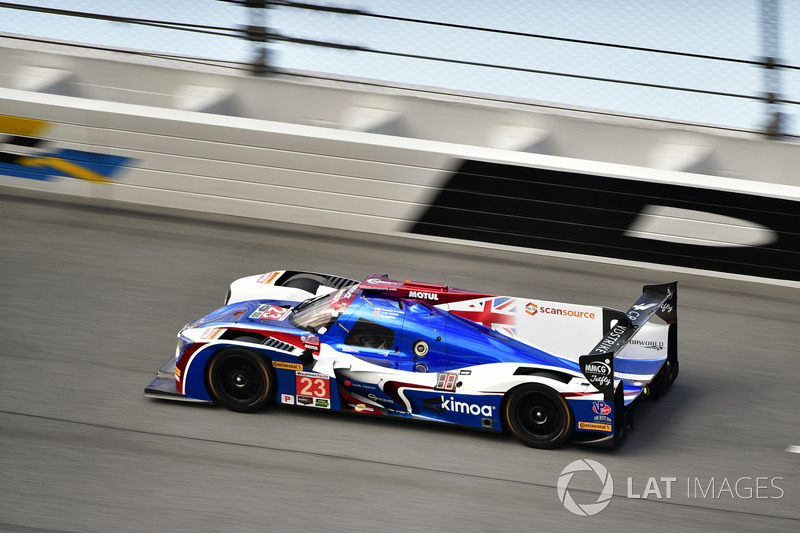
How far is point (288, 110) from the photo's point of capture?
12.5 metres

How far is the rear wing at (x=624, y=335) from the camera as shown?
680 cm

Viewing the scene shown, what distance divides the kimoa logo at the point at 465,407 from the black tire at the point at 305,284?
2098mm

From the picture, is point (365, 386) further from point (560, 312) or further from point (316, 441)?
point (560, 312)

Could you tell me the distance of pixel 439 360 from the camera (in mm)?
7355

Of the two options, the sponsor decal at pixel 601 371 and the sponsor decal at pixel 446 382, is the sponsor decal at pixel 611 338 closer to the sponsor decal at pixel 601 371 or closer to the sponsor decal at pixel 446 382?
the sponsor decal at pixel 601 371

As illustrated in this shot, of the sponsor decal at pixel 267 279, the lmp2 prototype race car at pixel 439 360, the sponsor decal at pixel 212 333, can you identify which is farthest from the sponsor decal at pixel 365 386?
the sponsor decal at pixel 267 279

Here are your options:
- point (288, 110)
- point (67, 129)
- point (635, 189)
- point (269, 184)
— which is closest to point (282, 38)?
point (288, 110)

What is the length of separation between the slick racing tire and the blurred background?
536cm

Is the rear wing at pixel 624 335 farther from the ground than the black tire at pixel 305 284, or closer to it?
closer to it

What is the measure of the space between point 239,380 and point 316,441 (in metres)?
0.87

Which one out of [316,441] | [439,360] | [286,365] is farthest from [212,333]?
[439,360]

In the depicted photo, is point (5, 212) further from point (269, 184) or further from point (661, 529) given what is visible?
point (661, 529)

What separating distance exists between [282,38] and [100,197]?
10.1ft

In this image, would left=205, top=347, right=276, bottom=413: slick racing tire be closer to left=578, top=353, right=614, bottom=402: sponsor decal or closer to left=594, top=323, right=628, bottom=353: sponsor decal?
left=578, top=353, right=614, bottom=402: sponsor decal
